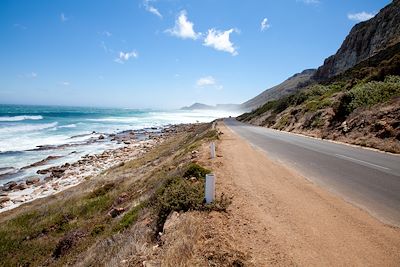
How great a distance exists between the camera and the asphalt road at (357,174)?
7.40 metres

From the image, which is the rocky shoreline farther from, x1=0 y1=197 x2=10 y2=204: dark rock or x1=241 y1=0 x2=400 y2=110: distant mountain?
x1=241 y1=0 x2=400 y2=110: distant mountain

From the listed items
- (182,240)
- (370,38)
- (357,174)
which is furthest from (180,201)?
(370,38)

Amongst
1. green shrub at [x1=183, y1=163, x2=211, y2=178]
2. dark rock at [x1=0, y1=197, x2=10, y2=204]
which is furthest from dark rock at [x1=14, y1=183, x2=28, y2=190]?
green shrub at [x1=183, y1=163, x2=211, y2=178]

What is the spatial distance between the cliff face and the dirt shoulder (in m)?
51.0

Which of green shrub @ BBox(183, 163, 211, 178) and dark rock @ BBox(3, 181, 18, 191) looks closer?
green shrub @ BBox(183, 163, 211, 178)

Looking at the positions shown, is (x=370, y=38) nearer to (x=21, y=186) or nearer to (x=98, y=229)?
(x=21, y=186)

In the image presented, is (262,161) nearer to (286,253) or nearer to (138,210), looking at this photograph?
(138,210)

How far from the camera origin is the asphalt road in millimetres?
7404

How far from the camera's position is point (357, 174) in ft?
34.7

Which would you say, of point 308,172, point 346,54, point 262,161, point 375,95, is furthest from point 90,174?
point 346,54

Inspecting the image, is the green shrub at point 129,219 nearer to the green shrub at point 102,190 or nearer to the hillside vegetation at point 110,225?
the hillside vegetation at point 110,225

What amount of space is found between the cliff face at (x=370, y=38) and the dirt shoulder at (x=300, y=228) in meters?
51.0

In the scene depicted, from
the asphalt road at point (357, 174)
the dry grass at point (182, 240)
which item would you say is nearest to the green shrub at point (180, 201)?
the dry grass at point (182, 240)

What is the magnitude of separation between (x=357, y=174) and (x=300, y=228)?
5.92 meters
